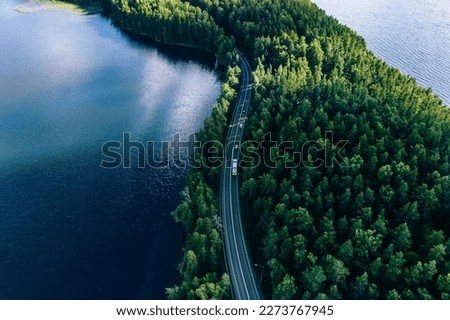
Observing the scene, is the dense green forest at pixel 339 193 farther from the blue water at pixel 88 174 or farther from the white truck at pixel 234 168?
the blue water at pixel 88 174

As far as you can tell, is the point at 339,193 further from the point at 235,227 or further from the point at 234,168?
the point at 234,168


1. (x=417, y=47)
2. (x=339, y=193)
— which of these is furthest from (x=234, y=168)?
(x=417, y=47)

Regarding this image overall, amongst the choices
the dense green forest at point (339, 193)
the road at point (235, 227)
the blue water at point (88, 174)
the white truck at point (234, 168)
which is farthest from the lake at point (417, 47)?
the white truck at point (234, 168)

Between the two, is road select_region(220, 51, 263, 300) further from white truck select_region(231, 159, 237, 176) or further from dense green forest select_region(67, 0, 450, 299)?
dense green forest select_region(67, 0, 450, 299)

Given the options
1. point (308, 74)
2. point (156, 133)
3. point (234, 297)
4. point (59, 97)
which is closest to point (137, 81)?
point (59, 97)

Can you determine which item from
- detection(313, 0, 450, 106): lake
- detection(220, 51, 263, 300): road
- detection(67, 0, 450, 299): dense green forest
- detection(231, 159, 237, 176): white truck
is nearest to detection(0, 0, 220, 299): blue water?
detection(67, 0, 450, 299): dense green forest

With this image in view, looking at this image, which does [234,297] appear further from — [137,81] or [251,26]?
[251,26]
